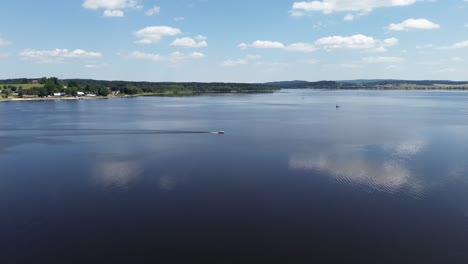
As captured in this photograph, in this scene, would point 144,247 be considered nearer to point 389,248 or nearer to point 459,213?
point 389,248

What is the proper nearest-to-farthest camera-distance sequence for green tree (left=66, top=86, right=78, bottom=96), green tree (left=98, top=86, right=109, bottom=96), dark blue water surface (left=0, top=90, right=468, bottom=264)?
1. dark blue water surface (left=0, top=90, right=468, bottom=264)
2. green tree (left=66, top=86, right=78, bottom=96)
3. green tree (left=98, top=86, right=109, bottom=96)

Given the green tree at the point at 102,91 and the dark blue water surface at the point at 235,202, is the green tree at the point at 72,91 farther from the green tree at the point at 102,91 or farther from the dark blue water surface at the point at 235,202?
the dark blue water surface at the point at 235,202

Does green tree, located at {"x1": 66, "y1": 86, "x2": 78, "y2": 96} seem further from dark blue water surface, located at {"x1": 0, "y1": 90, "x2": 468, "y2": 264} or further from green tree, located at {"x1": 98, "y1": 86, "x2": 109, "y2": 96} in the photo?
dark blue water surface, located at {"x1": 0, "y1": 90, "x2": 468, "y2": 264}

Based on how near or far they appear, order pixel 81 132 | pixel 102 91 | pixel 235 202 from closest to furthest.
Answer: pixel 235 202 → pixel 81 132 → pixel 102 91

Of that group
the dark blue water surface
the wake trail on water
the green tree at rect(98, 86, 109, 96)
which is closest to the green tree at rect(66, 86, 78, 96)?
the green tree at rect(98, 86, 109, 96)

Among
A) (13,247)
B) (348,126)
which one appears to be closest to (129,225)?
(13,247)

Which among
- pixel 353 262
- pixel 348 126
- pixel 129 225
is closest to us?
pixel 353 262

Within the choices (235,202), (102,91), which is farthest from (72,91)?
(235,202)

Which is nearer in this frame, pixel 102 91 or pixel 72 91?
pixel 72 91

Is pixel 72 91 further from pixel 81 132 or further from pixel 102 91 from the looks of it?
pixel 81 132
